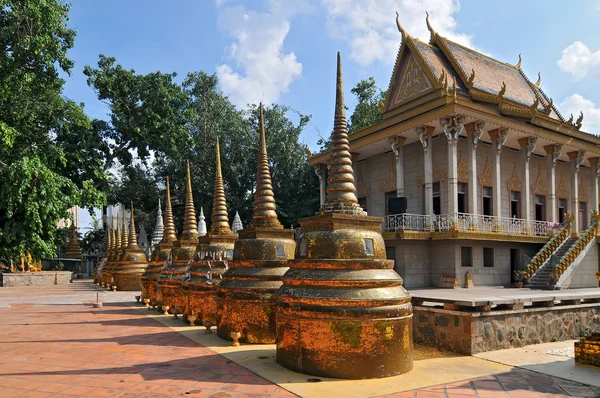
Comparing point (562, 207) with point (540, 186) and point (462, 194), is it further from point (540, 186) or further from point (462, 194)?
point (462, 194)

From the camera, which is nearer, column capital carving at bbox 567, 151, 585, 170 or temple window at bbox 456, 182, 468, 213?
temple window at bbox 456, 182, 468, 213

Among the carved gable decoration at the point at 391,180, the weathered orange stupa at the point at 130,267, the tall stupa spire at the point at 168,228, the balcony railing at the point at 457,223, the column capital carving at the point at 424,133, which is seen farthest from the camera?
the carved gable decoration at the point at 391,180

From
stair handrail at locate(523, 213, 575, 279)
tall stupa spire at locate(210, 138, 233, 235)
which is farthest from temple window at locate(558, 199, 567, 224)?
tall stupa spire at locate(210, 138, 233, 235)

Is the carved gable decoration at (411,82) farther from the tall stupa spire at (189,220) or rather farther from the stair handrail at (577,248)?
the tall stupa spire at (189,220)

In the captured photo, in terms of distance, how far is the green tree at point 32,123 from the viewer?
21.0m

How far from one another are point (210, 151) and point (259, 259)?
104ft

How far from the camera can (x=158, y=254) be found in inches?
633

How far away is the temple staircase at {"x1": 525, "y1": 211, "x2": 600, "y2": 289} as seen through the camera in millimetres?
18078

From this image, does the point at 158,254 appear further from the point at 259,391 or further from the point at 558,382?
the point at 558,382

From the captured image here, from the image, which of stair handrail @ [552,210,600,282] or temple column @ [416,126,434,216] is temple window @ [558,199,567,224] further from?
temple column @ [416,126,434,216]

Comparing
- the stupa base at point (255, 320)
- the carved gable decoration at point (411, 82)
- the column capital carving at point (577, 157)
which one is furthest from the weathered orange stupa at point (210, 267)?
the column capital carving at point (577, 157)

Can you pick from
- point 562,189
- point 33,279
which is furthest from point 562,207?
point 33,279

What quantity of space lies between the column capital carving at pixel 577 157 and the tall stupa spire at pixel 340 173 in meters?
21.5

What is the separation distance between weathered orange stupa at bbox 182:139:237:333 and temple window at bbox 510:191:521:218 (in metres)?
17.1
